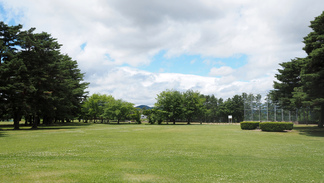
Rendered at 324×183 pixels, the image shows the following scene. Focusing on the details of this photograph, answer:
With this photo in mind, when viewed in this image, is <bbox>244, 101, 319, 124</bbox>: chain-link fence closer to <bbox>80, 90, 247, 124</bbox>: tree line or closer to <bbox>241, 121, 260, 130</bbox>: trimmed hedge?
<bbox>80, 90, 247, 124</bbox>: tree line

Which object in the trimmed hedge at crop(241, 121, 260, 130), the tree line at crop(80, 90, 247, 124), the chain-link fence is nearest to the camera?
the trimmed hedge at crop(241, 121, 260, 130)

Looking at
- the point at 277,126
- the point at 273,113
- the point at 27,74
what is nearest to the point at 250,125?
the point at 277,126

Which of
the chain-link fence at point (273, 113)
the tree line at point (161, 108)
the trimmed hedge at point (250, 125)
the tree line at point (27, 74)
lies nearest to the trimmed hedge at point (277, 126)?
the trimmed hedge at point (250, 125)

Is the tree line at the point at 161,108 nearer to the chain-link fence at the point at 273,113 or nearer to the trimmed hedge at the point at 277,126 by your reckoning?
the chain-link fence at the point at 273,113

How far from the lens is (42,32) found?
147ft

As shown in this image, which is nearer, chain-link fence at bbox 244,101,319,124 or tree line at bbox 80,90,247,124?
chain-link fence at bbox 244,101,319,124

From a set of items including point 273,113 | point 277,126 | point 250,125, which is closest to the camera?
point 277,126

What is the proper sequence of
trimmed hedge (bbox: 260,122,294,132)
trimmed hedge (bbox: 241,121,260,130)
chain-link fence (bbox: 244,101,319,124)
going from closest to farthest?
trimmed hedge (bbox: 260,122,294,132), trimmed hedge (bbox: 241,121,260,130), chain-link fence (bbox: 244,101,319,124)

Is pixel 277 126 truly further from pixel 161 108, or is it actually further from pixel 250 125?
pixel 161 108

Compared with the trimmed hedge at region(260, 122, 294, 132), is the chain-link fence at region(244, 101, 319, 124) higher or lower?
higher

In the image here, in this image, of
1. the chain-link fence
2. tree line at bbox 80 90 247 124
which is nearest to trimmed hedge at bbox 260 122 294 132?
the chain-link fence

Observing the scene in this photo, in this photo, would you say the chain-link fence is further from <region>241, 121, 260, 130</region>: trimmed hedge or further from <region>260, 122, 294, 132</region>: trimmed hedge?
<region>260, 122, 294, 132</region>: trimmed hedge

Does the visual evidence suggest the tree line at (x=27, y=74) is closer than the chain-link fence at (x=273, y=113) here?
Yes

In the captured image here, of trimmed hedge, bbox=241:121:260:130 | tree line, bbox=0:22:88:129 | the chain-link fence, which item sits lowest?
trimmed hedge, bbox=241:121:260:130
